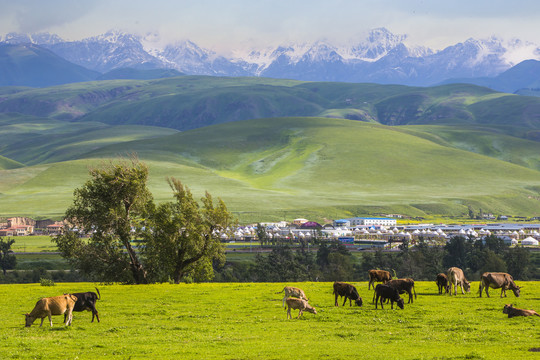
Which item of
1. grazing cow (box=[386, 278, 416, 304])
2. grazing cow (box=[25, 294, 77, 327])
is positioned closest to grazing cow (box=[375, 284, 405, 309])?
grazing cow (box=[386, 278, 416, 304])

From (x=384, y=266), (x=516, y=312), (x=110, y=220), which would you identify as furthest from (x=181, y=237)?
(x=384, y=266)

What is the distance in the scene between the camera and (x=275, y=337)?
28.5 metres

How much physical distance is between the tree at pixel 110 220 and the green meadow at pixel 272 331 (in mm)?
12831

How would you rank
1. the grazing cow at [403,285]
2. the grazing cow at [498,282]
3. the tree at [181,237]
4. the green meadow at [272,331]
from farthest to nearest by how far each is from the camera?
the tree at [181,237] → the grazing cow at [498,282] → the grazing cow at [403,285] → the green meadow at [272,331]

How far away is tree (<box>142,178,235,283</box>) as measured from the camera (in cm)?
5641

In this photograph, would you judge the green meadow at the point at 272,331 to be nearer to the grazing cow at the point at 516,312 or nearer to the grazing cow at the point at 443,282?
the grazing cow at the point at 516,312

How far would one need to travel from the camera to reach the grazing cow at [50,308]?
30.4 m

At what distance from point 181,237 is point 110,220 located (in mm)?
5980

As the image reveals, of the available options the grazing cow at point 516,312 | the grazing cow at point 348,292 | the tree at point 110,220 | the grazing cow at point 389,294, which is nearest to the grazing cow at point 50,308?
the grazing cow at point 348,292

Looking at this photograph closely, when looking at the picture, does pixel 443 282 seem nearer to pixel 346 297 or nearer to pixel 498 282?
pixel 498 282

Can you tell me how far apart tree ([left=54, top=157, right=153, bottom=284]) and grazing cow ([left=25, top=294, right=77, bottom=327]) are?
932 inches

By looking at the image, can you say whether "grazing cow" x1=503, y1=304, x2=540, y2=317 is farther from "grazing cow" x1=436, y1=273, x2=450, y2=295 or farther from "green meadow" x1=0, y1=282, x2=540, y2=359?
"grazing cow" x1=436, y1=273, x2=450, y2=295

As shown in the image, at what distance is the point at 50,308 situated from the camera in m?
30.5

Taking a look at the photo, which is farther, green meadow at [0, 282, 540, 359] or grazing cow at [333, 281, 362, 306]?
grazing cow at [333, 281, 362, 306]
